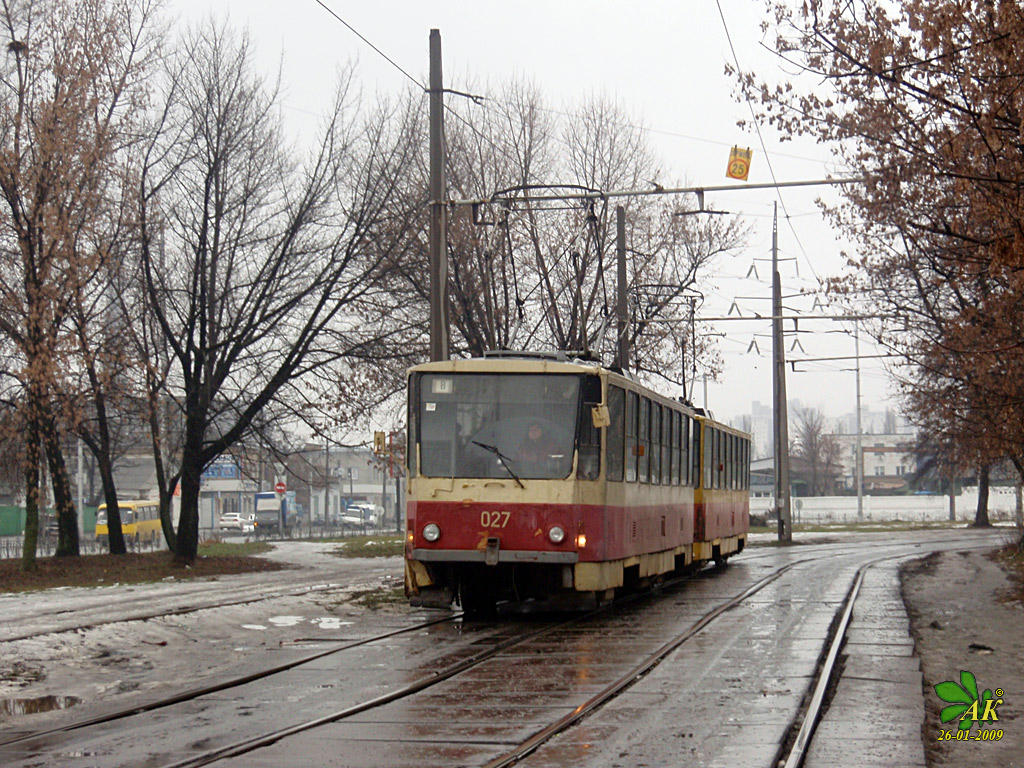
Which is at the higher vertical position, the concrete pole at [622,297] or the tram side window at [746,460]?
the concrete pole at [622,297]

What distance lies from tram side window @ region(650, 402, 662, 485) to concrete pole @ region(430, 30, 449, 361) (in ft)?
10.2

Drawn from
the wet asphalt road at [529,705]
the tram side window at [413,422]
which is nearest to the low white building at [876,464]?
the tram side window at [413,422]

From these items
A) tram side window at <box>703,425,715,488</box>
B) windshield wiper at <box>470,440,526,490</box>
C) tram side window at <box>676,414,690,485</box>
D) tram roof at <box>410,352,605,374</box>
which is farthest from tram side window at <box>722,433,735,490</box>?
windshield wiper at <box>470,440,526,490</box>

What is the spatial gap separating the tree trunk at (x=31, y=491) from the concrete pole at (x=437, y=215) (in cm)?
1126

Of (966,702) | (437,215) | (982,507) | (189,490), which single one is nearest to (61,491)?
(189,490)

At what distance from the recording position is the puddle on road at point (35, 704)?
31.9 feet

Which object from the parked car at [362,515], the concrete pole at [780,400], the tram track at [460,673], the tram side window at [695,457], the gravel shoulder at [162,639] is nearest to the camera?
the tram track at [460,673]

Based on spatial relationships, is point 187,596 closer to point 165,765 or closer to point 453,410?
point 453,410

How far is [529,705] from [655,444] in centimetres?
1002

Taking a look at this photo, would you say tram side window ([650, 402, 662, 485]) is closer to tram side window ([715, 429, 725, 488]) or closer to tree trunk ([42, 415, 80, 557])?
tram side window ([715, 429, 725, 488])

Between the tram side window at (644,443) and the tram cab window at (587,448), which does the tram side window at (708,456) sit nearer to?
the tram side window at (644,443)

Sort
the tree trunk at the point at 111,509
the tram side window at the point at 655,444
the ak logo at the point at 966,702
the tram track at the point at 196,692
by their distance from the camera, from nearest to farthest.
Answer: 1. the tram track at the point at 196,692
2. the ak logo at the point at 966,702
3. the tram side window at the point at 655,444
4. the tree trunk at the point at 111,509

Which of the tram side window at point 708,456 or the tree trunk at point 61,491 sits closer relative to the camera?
the tram side window at point 708,456

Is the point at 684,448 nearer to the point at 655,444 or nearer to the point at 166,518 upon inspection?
the point at 655,444
